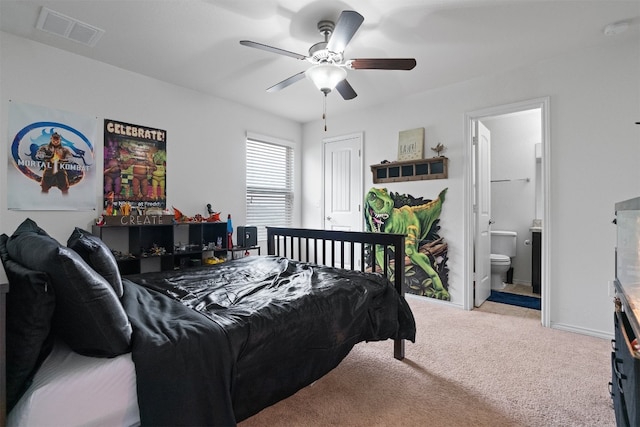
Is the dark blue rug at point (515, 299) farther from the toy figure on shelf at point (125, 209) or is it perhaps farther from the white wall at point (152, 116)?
the toy figure on shelf at point (125, 209)

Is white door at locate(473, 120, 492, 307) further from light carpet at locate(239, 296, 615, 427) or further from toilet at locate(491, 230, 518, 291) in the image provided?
light carpet at locate(239, 296, 615, 427)

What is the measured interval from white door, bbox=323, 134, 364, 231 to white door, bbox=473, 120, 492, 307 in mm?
1441

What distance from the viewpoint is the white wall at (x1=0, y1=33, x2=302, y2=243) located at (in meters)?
2.53

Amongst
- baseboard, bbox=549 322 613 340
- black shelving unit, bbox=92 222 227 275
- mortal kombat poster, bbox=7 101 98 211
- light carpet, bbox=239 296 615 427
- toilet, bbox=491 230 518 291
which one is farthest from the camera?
toilet, bbox=491 230 518 291

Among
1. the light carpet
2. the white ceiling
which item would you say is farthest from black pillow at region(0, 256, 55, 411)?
the white ceiling

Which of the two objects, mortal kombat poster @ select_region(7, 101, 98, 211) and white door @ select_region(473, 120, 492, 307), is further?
white door @ select_region(473, 120, 492, 307)

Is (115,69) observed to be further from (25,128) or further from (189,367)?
(189,367)

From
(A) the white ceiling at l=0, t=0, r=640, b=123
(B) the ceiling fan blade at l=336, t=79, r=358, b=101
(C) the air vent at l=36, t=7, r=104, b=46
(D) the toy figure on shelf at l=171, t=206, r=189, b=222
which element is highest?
(A) the white ceiling at l=0, t=0, r=640, b=123

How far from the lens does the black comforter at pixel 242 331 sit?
111 centimetres

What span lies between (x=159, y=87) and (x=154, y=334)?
3.03 metres

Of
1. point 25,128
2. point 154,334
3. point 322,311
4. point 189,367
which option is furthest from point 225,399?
point 25,128

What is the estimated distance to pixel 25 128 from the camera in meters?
2.54

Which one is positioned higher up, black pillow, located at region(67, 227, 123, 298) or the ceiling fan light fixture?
the ceiling fan light fixture

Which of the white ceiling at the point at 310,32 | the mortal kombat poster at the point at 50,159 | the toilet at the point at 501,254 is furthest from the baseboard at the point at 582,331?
the mortal kombat poster at the point at 50,159
